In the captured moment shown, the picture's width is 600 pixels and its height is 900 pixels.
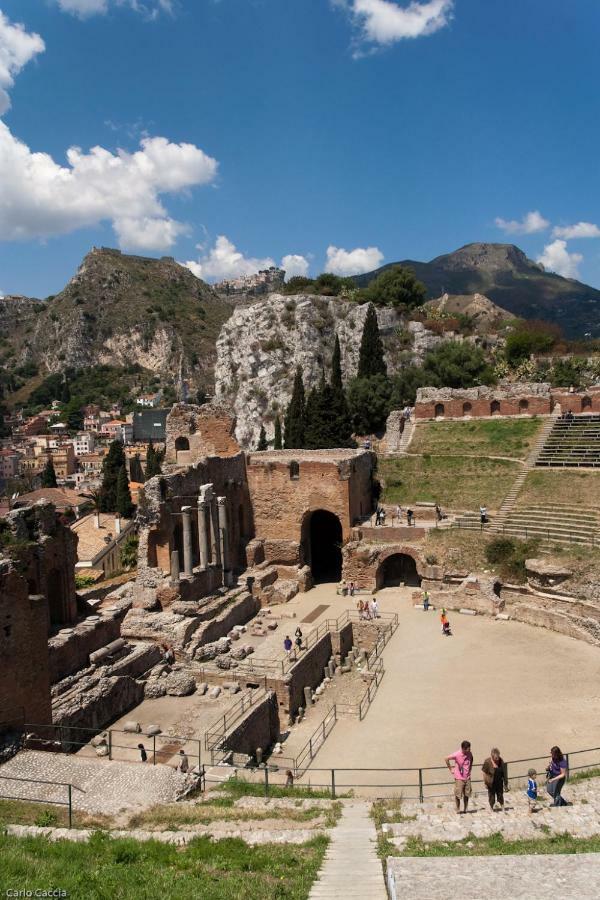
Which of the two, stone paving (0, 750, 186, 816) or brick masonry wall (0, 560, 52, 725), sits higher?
brick masonry wall (0, 560, 52, 725)

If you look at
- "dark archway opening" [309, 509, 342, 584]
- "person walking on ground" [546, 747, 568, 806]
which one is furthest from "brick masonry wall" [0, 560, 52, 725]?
"dark archway opening" [309, 509, 342, 584]

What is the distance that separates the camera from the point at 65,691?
16.3 meters

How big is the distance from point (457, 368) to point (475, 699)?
1363 inches

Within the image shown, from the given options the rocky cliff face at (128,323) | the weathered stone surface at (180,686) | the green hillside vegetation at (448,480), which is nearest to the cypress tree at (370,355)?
the green hillside vegetation at (448,480)

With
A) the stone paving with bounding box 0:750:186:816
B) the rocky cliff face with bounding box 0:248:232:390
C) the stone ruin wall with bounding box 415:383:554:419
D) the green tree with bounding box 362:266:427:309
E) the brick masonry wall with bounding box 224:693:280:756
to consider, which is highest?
the rocky cliff face with bounding box 0:248:232:390

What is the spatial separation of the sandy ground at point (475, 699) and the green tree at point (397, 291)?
47.3 meters

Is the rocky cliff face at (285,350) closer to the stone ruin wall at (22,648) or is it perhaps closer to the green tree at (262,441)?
the green tree at (262,441)

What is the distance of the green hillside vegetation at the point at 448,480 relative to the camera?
3239 centimetres

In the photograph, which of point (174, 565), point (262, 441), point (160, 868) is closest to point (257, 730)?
point (174, 565)

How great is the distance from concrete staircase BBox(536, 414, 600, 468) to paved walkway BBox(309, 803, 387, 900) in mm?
26415

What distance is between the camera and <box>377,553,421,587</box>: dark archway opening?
29.6 m

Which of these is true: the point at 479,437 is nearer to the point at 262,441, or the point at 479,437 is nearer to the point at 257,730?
the point at 262,441

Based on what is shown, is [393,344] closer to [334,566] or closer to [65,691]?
[334,566]

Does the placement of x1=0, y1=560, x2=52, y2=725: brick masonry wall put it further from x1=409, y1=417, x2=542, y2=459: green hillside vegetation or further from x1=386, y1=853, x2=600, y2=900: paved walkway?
x1=409, y1=417, x2=542, y2=459: green hillside vegetation
